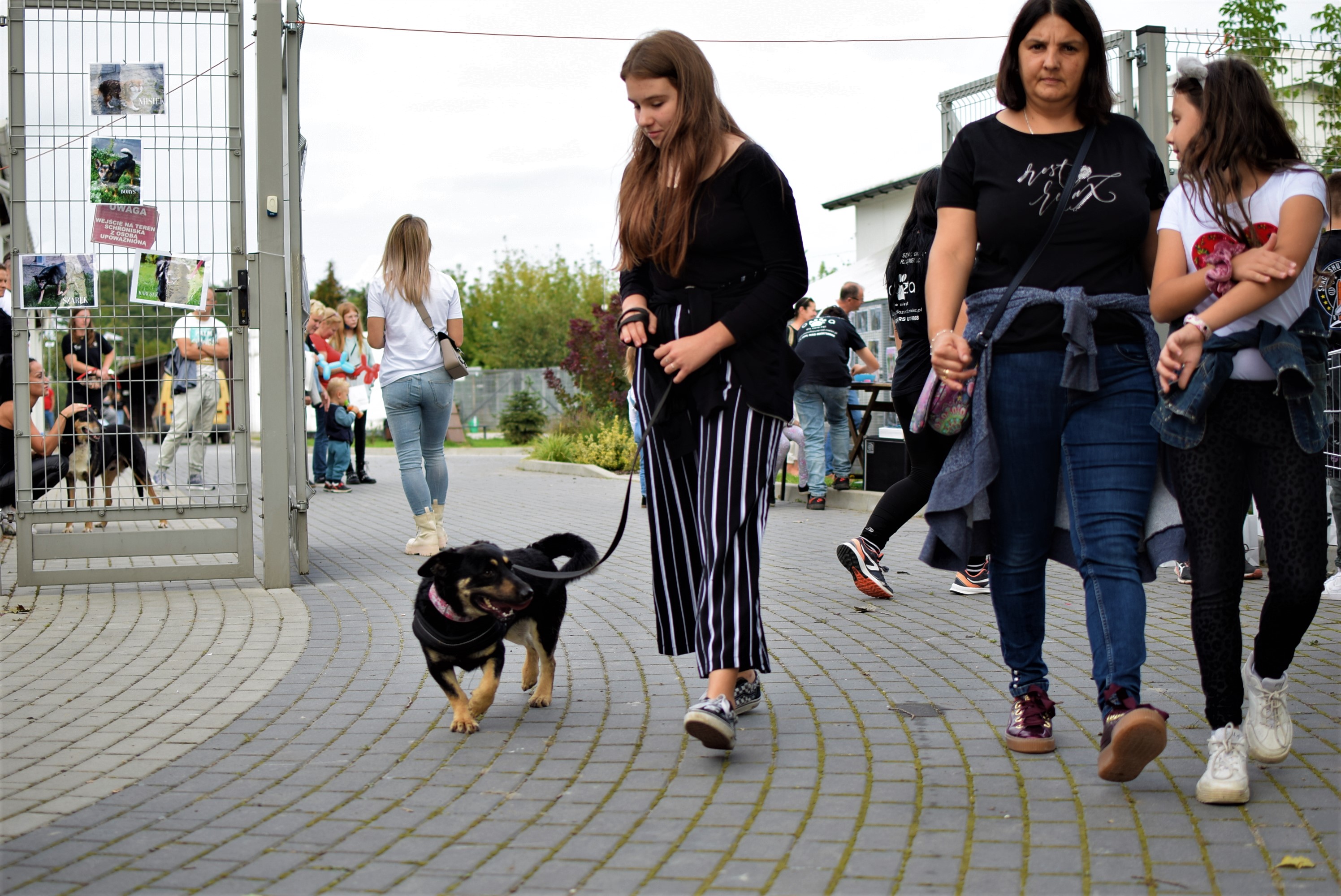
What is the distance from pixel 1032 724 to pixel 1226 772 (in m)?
0.62

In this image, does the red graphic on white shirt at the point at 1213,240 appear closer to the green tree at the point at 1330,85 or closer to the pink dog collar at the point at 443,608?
the pink dog collar at the point at 443,608

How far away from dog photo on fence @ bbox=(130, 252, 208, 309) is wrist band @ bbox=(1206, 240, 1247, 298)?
5.45 meters

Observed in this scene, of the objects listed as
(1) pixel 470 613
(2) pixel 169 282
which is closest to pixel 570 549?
(1) pixel 470 613

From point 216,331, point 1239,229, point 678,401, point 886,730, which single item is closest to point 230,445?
point 216,331

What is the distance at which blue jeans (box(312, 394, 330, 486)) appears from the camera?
47.5 ft

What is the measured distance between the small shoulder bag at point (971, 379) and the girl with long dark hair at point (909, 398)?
230cm

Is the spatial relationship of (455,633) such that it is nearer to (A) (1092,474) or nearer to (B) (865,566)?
(A) (1092,474)

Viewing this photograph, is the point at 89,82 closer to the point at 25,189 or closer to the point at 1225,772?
the point at 25,189

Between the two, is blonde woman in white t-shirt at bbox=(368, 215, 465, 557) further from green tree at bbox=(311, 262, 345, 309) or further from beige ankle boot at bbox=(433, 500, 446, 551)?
green tree at bbox=(311, 262, 345, 309)

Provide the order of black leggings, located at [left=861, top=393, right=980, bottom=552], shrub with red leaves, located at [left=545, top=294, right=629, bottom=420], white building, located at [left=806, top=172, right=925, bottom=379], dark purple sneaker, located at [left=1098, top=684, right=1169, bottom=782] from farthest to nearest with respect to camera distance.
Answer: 1. shrub with red leaves, located at [left=545, top=294, right=629, bottom=420]
2. white building, located at [left=806, top=172, right=925, bottom=379]
3. black leggings, located at [left=861, top=393, right=980, bottom=552]
4. dark purple sneaker, located at [left=1098, top=684, right=1169, bottom=782]

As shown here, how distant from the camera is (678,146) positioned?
12.7ft

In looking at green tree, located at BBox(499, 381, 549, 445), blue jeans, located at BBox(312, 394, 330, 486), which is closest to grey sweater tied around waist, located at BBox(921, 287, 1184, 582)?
blue jeans, located at BBox(312, 394, 330, 486)

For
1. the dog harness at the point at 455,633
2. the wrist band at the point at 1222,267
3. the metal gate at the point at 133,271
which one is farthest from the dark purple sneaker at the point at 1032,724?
the metal gate at the point at 133,271

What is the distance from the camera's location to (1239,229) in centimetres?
328
